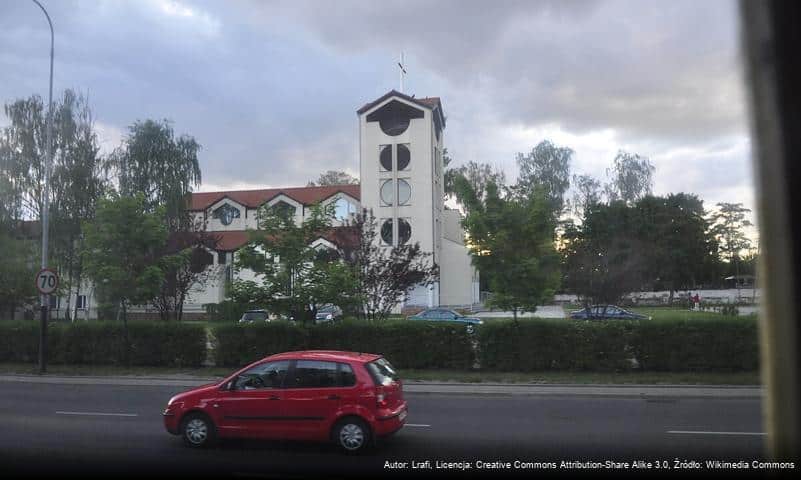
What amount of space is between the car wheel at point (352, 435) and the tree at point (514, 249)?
12.7 m

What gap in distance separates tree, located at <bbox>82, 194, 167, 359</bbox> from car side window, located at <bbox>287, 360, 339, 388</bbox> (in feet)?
A: 49.0

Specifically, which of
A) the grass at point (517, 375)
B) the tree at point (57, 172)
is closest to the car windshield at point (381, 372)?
the grass at point (517, 375)

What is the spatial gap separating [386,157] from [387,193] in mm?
3097

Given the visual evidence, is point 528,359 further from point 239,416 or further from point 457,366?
point 239,416

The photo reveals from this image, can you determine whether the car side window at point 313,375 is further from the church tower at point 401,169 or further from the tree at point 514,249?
the church tower at point 401,169

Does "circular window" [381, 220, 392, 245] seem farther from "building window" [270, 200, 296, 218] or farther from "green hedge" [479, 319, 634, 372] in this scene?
"green hedge" [479, 319, 634, 372]

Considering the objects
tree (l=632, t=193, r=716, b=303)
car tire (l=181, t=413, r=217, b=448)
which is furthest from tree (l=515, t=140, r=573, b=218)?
car tire (l=181, t=413, r=217, b=448)

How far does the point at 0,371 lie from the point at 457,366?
16679 millimetres

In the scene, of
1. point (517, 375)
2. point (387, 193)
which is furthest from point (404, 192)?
point (517, 375)

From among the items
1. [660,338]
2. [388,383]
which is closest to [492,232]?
[660,338]

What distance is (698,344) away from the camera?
63.0 feet

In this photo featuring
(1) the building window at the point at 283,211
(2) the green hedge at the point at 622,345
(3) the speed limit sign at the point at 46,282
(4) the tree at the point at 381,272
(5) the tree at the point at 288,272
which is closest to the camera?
(2) the green hedge at the point at 622,345

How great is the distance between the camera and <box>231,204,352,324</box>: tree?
68.7 ft

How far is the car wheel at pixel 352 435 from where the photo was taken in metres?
9.15
